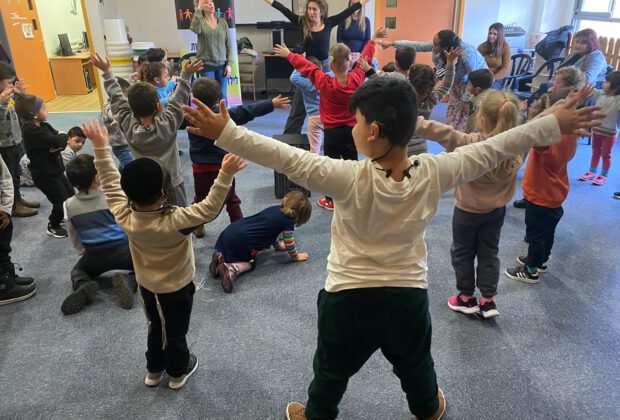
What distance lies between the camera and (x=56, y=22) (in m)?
8.55

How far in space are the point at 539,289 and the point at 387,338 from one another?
171cm

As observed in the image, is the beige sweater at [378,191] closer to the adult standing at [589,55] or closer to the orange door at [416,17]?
the adult standing at [589,55]

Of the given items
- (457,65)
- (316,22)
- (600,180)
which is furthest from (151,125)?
(600,180)

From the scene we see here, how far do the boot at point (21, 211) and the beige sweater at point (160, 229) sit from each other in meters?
2.51

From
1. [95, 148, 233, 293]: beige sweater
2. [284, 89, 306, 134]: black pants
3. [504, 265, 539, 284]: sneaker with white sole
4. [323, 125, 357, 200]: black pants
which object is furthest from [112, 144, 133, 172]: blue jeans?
[504, 265, 539, 284]: sneaker with white sole

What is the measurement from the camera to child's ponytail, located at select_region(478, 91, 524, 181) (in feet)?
6.32

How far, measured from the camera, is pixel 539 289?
2.59 metres

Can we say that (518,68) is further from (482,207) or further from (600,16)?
(482,207)

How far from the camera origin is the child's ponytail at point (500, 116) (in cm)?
193

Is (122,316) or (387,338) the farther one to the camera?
(122,316)

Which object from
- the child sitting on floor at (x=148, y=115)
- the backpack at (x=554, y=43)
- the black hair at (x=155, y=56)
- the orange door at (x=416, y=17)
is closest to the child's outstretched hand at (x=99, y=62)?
the child sitting on floor at (x=148, y=115)

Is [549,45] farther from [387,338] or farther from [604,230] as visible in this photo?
[387,338]

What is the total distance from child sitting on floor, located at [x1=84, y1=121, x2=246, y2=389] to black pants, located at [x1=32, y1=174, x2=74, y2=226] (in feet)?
6.27

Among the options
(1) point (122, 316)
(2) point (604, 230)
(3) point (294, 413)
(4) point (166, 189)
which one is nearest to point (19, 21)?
(1) point (122, 316)
